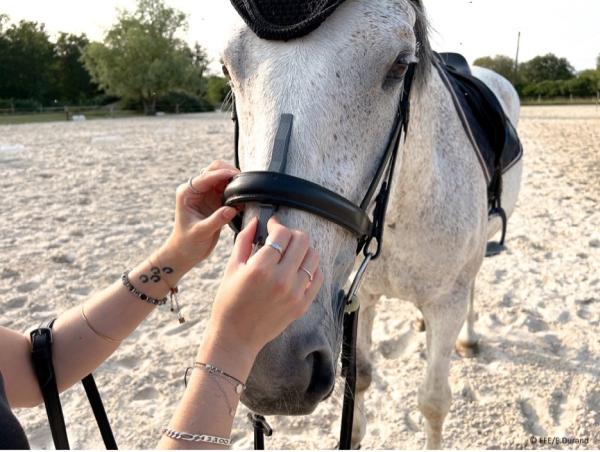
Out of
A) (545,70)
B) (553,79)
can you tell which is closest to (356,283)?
(545,70)

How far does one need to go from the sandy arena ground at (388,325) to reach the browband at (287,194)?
6.41 feet

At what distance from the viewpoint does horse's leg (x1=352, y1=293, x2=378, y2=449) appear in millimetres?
2685

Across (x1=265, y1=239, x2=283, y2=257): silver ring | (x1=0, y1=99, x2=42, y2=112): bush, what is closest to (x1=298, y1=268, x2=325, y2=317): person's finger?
(x1=265, y1=239, x2=283, y2=257): silver ring

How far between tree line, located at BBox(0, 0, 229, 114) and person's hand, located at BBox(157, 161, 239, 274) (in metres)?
34.4

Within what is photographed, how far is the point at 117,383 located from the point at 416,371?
2.09 m

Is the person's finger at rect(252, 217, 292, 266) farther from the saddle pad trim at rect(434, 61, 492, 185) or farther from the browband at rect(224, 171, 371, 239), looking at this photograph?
the saddle pad trim at rect(434, 61, 492, 185)

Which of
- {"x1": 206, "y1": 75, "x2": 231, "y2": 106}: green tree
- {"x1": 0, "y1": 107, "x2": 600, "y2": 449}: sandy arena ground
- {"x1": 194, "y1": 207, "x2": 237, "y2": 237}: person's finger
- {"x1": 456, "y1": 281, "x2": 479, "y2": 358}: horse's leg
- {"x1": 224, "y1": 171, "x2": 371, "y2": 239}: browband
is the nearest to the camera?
{"x1": 224, "y1": 171, "x2": 371, "y2": 239}: browband

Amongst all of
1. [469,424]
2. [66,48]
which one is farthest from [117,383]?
[66,48]

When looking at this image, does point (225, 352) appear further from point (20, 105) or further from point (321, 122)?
point (20, 105)

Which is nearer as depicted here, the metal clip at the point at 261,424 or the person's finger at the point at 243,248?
the person's finger at the point at 243,248

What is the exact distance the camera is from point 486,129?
2.86 metres

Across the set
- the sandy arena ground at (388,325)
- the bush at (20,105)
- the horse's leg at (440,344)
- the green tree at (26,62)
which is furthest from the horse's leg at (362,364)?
the bush at (20,105)

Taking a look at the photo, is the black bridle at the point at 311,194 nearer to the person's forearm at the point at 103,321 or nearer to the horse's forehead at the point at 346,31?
the horse's forehead at the point at 346,31

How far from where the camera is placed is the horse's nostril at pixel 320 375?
4.02 feet
